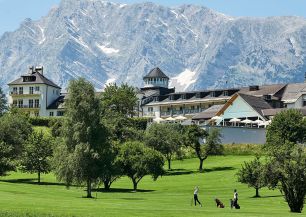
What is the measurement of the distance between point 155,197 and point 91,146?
28.4 ft

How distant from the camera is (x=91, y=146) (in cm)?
7575

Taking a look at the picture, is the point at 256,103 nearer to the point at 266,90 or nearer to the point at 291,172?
the point at 266,90

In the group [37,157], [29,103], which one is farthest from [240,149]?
[29,103]

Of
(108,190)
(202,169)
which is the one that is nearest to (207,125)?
(202,169)

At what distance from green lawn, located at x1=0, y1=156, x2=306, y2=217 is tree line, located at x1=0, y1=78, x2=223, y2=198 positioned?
6.66 feet

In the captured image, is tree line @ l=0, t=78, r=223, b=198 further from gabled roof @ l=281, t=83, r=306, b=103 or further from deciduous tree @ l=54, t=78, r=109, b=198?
gabled roof @ l=281, t=83, r=306, b=103

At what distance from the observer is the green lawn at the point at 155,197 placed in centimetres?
5006

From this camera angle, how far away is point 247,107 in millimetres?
151625

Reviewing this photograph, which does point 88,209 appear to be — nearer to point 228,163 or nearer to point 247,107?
point 228,163

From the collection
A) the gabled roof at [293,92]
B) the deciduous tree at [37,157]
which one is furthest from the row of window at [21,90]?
the deciduous tree at [37,157]

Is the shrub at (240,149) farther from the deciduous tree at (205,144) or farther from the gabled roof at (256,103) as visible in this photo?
the gabled roof at (256,103)

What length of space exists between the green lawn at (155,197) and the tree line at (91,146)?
2029 mm

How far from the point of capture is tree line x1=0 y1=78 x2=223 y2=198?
75.1 metres

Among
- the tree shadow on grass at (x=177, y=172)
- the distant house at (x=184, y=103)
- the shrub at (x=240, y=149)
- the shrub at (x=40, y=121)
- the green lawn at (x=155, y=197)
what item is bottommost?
the green lawn at (x=155, y=197)
